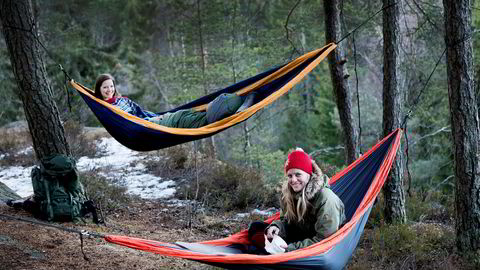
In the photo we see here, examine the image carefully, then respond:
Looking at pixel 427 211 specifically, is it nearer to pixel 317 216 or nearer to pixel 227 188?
pixel 227 188

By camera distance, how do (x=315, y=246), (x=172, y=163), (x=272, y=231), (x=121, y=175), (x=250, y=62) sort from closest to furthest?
(x=315, y=246)
(x=272, y=231)
(x=121, y=175)
(x=172, y=163)
(x=250, y=62)

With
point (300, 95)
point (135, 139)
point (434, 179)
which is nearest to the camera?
point (135, 139)

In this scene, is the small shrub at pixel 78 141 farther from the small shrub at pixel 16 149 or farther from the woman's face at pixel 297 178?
the woman's face at pixel 297 178

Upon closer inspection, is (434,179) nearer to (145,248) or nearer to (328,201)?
(328,201)

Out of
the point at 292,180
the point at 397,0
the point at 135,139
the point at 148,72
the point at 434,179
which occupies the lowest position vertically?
the point at 434,179

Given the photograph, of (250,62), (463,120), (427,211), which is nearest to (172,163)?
(427,211)

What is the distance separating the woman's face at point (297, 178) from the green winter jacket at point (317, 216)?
0.02 metres

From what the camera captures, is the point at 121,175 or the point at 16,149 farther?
the point at 16,149

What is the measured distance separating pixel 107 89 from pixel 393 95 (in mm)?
2132

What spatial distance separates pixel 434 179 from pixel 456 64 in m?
5.23

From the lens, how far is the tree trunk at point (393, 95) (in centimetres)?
362

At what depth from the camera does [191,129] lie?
9.55 ft

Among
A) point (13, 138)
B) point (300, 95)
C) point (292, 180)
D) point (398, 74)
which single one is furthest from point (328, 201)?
point (300, 95)

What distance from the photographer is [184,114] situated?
11.1 feet
